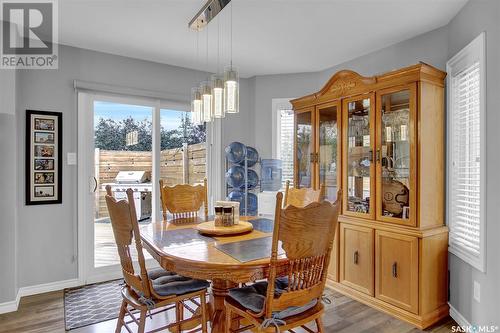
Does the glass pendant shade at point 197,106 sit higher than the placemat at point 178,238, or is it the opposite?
the glass pendant shade at point 197,106

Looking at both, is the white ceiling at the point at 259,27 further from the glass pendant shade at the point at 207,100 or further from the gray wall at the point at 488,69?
the glass pendant shade at the point at 207,100

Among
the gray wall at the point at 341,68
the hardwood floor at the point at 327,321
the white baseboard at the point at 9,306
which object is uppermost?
the gray wall at the point at 341,68

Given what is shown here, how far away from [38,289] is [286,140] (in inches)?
131

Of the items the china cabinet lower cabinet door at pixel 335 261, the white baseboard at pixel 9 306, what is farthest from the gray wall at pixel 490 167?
the white baseboard at pixel 9 306

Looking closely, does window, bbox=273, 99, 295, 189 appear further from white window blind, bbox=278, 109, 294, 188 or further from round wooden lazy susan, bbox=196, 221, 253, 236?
round wooden lazy susan, bbox=196, 221, 253, 236

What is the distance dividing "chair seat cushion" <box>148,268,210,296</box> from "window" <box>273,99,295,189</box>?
244 cm

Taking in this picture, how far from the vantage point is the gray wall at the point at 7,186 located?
274 centimetres

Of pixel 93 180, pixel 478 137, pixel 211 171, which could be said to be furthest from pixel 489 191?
pixel 93 180

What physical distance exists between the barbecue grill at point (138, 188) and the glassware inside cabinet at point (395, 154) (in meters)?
2.66

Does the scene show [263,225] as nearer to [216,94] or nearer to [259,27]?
[216,94]

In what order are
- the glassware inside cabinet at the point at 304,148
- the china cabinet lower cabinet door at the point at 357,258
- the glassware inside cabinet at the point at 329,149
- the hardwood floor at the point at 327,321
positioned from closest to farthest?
the hardwood floor at the point at 327,321 < the china cabinet lower cabinet door at the point at 357,258 < the glassware inside cabinet at the point at 329,149 < the glassware inside cabinet at the point at 304,148

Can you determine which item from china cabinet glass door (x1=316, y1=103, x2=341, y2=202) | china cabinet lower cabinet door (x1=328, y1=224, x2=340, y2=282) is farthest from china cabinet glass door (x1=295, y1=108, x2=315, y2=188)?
china cabinet lower cabinet door (x1=328, y1=224, x2=340, y2=282)

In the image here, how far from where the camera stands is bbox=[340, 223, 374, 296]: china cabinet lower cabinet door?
2867 millimetres

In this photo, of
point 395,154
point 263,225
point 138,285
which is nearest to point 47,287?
point 138,285
